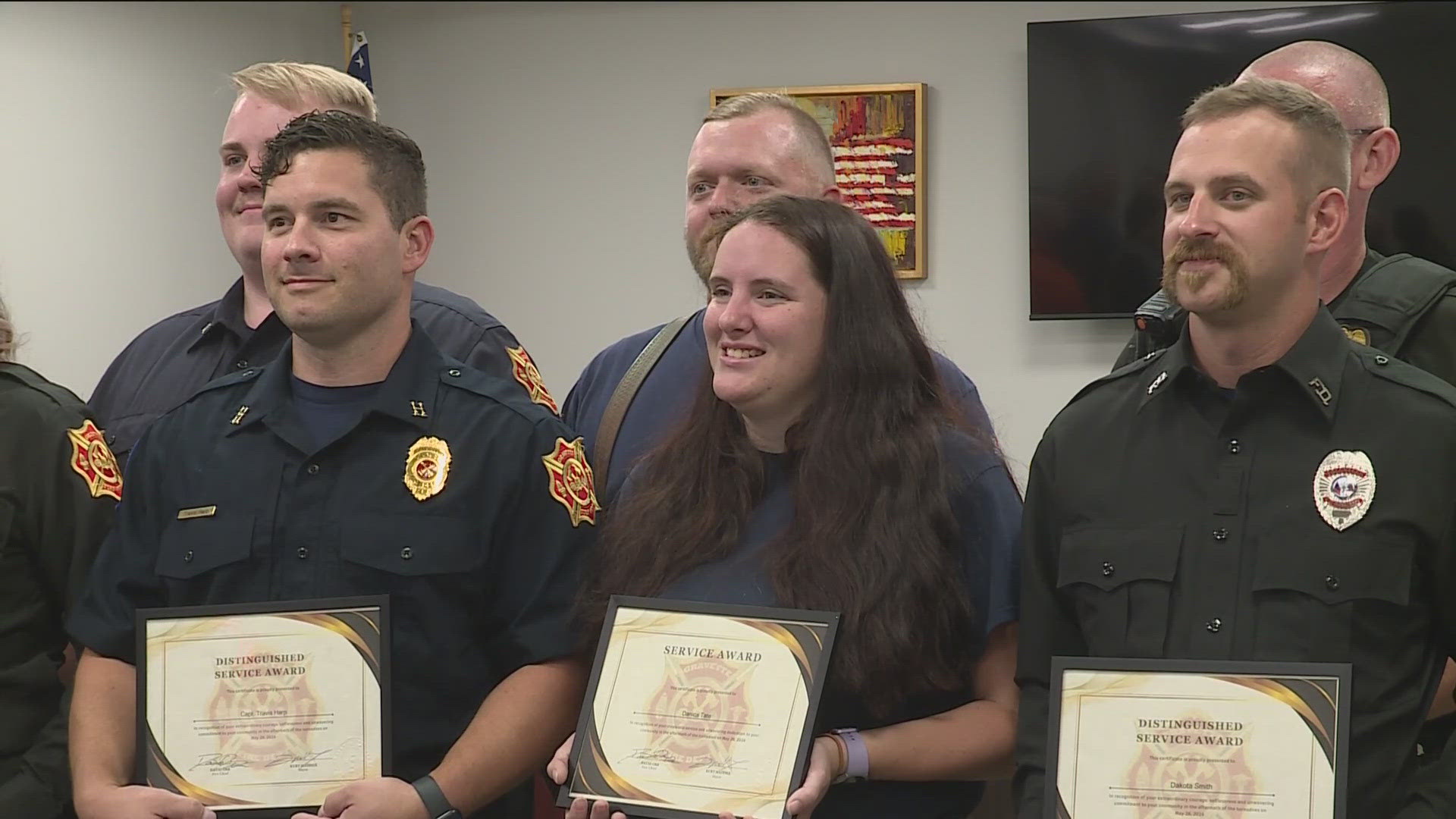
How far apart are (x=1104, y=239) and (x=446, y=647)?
362cm

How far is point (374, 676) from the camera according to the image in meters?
2.45

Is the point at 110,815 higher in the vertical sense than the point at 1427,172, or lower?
lower

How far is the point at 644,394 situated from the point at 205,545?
93 centimetres

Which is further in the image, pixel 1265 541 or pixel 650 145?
pixel 650 145

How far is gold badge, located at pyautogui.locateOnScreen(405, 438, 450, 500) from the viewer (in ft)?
8.55

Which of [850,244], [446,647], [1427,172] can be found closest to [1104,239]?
[1427,172]

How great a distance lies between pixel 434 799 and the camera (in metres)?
2.44

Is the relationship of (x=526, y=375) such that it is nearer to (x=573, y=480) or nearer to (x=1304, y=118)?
(x=573, y=480)

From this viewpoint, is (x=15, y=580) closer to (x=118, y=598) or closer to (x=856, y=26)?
(x=118, y=598)

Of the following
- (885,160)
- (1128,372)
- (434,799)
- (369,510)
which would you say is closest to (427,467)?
(369,510)

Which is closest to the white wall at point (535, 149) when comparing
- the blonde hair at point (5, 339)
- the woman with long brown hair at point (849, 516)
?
the blonde hair at point (5, 339)

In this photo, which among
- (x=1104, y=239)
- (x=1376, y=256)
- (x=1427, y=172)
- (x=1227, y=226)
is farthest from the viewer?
(x=1104, y=239)

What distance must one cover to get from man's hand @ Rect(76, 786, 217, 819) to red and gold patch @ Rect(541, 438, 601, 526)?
0.71m

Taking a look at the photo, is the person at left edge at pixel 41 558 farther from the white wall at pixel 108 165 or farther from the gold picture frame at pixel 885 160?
the gold picture frame at pixel 885 160
